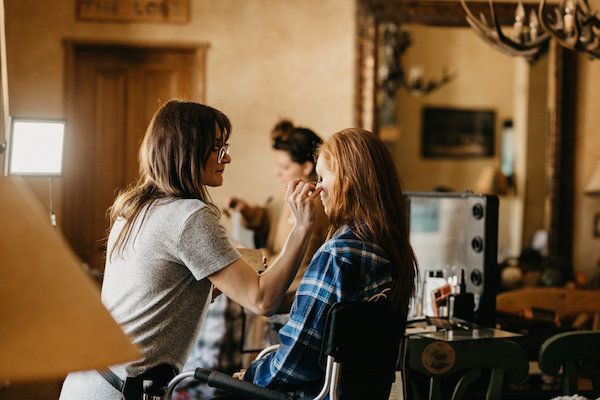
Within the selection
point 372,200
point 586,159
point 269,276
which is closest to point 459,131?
point 586,159

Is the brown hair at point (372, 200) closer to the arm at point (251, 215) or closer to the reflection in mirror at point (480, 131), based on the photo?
the arm at point (251, 215)

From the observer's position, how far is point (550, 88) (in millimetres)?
5391

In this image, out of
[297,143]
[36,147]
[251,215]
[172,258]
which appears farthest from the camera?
[251,215]

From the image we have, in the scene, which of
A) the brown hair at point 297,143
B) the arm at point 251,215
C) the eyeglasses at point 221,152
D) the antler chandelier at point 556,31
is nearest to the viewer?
the eyeglasses at point 221,152

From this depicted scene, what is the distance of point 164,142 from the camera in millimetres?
1896

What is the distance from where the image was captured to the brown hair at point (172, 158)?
6.20 feet

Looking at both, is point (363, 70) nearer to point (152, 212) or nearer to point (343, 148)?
point (343, 148)

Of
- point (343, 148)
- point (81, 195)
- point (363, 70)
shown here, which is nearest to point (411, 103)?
point (363, 70)

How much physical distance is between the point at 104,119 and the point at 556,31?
3075 millimetres

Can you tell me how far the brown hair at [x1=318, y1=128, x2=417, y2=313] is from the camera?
2021mm

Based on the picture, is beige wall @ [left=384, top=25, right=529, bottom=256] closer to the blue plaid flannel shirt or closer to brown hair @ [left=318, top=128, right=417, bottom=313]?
brown hair @ [left=318, top=128, right=417, bottom=313]

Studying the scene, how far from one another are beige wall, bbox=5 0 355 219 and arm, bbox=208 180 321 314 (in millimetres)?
3265

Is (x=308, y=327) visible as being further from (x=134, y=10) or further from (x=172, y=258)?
(x=134, y=10)

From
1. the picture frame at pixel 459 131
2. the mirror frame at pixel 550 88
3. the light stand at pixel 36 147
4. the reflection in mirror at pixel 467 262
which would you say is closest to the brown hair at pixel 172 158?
the light stand at pixel 36 147
